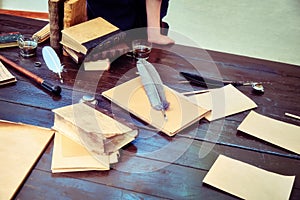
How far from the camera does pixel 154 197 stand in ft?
2.97

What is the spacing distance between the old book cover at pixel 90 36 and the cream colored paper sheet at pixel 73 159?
16.7 inches

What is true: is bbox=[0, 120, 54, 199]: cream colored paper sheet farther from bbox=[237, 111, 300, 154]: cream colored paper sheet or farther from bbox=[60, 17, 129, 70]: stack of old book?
bbox=[237, 111, 300, 154]: cream colored paper sheet

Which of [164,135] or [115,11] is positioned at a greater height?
[115,11]

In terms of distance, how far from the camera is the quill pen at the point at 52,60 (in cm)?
135

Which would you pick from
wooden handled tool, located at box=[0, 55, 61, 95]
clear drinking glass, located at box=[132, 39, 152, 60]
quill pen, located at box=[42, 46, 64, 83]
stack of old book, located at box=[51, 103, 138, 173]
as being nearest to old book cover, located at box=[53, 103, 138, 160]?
stack of old book, located at box=[51, 103, 138, 173]

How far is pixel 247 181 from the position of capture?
972mm

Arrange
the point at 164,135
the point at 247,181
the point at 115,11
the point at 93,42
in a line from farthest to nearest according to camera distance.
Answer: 1. the point at 115,11
2. the point at 93,42
3. the point at 164,135
4. the point at 247,181

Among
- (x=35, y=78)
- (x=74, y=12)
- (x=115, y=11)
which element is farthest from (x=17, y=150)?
(x=115, y=11)

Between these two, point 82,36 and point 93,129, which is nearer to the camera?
point 93,129

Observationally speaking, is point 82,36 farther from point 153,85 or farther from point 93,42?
point 153,85

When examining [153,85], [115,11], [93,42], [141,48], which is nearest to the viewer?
[153,85]

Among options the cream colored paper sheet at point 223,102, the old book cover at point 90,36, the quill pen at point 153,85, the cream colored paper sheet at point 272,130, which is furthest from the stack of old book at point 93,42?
the cream colored paper sheet at point 272,130

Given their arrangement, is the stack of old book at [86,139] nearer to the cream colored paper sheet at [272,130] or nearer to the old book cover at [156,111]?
the old book cover at [156,111]

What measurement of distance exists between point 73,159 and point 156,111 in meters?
0.30
